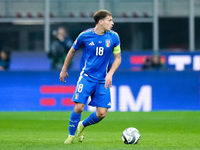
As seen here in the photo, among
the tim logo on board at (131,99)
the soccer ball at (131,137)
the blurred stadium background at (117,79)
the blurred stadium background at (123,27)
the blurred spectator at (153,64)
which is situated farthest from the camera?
the blurred stadium background at (123,27)

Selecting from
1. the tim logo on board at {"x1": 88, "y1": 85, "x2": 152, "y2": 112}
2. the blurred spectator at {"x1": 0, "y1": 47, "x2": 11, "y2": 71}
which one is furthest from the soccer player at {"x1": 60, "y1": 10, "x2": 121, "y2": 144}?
the blurred spectator at {"x1": 0, "y1": 47, "x2": 11, "y2": 71}

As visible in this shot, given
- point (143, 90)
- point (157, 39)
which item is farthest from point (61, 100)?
point (157, 39)

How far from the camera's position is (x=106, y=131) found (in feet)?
41.0

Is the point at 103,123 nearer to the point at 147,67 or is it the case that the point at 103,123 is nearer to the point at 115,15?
the point at 147,67

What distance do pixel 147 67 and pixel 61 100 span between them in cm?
519

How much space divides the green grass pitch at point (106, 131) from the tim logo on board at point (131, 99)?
557 millimetres

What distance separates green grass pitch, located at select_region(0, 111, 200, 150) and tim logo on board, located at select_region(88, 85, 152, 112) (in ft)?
1.83

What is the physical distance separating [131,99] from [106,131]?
4.76m

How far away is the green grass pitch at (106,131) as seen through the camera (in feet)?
31.3

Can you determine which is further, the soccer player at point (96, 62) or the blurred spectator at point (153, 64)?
the blurred spectator at point (153, 64)

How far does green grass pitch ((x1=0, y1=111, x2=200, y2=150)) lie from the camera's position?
953 cm

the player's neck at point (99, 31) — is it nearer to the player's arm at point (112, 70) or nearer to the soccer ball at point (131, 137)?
the player's arm at point (112, 70)

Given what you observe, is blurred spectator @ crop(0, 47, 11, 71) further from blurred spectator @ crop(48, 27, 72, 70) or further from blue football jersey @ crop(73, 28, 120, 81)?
blue football jersey @ crop(73, 28, 120, 81)

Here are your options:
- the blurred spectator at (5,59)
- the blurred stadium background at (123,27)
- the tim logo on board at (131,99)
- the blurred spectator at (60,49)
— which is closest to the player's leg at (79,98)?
the tim logo on board at (131,99)
